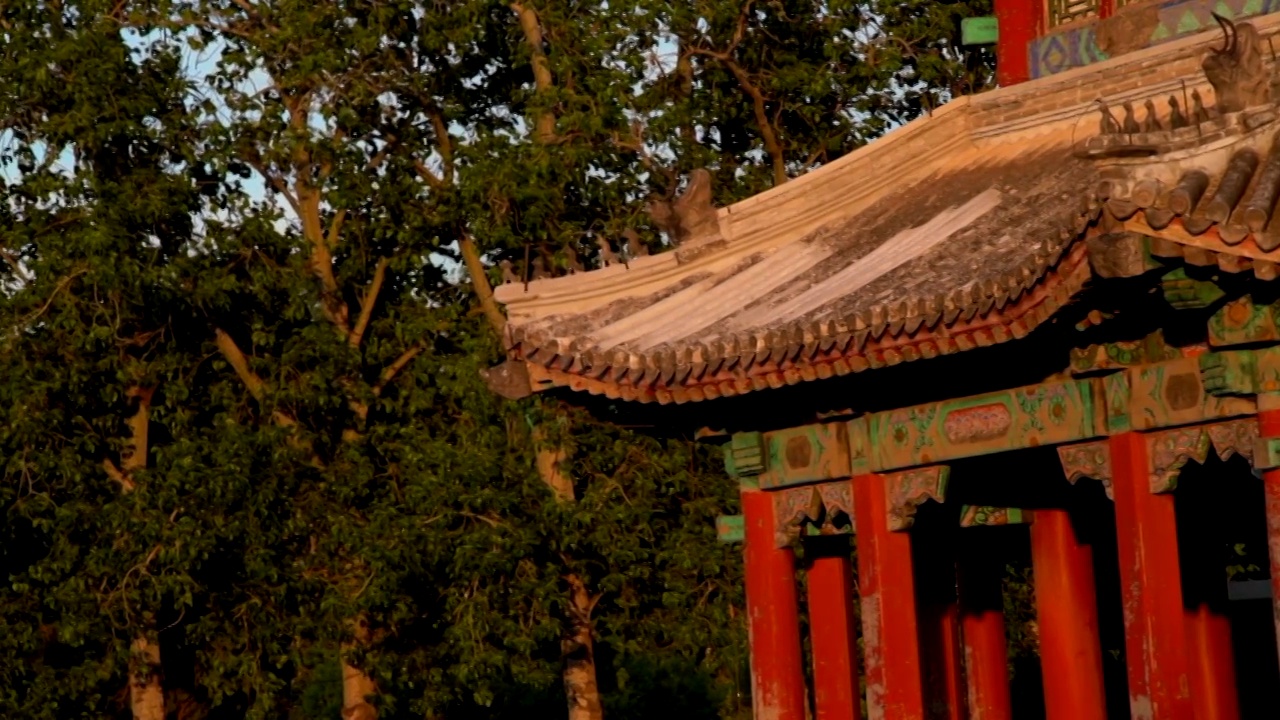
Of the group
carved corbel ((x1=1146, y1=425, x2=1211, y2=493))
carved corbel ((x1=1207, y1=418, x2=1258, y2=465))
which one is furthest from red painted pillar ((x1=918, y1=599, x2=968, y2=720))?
carved corbel ((x1=1207, y1=418, x2=1258, y2=465))

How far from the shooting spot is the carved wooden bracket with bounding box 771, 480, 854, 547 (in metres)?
12.9

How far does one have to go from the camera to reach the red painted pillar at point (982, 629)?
1453 cm

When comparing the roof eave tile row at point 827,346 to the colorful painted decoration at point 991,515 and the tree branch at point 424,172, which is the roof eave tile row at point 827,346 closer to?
the colorful painted decoration at point 991,515

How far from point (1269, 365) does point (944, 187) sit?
11.8 feet

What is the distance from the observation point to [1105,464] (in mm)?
11156

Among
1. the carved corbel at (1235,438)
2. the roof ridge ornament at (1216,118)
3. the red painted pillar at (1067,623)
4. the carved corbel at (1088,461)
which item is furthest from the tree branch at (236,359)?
the carved corbel at (1235,438)

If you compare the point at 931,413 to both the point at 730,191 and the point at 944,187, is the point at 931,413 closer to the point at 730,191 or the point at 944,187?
the point at 944,187

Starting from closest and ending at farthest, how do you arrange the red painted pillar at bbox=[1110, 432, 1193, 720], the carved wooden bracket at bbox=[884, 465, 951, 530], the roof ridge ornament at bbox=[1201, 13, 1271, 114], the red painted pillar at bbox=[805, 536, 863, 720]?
the roof ridge ornament at bbox=[1201, 13, 1271, 114] < the red painted pillar at bbox=[1110, 432, 1193, 720] < the carved wooden bracket at bbox=[884, 465, 951, 530] < the red painted pillar at bbox=[805, 536, 863, 720]

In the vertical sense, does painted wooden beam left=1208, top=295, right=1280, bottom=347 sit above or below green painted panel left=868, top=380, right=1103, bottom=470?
above

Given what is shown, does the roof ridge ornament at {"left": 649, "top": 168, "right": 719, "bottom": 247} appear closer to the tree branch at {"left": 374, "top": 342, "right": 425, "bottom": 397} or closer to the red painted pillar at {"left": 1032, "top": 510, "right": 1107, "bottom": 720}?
the red painted pillar at {"left": 1032, "top": 510, "right": 1107, "bottom": 720}

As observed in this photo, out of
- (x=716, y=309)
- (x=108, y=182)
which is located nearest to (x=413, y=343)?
(x=108, y=182)

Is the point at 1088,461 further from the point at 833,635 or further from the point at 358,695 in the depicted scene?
the point at 358,695

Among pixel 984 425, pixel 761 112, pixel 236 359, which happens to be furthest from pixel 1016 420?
pixel 236 359

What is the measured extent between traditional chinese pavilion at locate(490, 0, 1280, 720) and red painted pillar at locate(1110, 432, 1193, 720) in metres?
0.01
